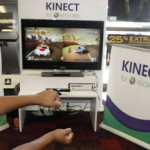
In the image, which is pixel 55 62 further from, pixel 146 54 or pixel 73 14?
pixel 146 54

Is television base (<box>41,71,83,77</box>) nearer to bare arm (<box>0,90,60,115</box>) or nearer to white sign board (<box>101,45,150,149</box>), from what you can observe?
white sign board (<box>101,45,150,149</box>)

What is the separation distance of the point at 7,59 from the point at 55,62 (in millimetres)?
1421

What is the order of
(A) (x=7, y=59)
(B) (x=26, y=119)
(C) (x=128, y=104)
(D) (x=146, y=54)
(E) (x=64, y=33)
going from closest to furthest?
(D) (x=146, y=54)
(C) (x=128, y=104)
(E) (x=64, y=33)
(B) (x=26, y=119)
(A) (x=7, y=59)

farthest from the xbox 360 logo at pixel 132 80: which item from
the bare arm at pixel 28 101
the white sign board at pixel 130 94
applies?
the bare arm at pixel 28 101

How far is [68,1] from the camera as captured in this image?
3.52 meters

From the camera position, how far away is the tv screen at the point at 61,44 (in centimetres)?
343

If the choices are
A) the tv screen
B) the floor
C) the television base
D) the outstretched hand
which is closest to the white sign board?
the floor

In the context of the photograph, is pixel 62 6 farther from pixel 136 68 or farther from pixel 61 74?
pixel 136 68

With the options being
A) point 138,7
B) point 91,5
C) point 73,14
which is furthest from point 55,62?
point 138,7

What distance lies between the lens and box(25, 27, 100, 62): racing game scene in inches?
136

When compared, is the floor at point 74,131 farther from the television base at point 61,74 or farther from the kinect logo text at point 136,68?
the kinect logo text at point 136,68

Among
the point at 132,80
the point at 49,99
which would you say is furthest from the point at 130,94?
the point at 49,99

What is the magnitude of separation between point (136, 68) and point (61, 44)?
1116mm

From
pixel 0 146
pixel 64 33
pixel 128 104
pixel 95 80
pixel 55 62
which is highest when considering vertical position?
pixel 64 33
